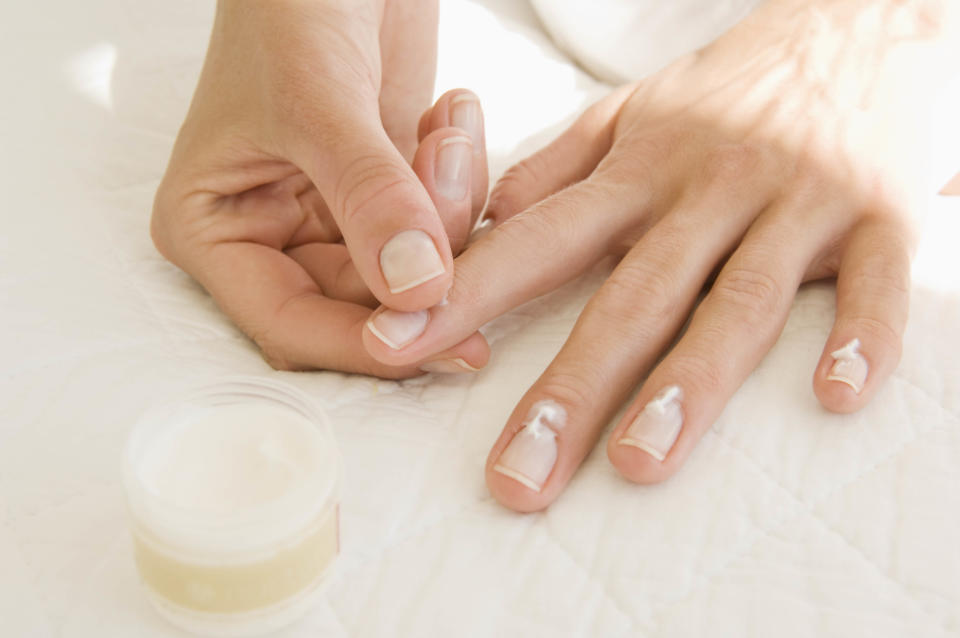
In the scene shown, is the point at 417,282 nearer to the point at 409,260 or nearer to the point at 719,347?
the point at 409,260

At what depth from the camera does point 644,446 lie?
21.8 inches

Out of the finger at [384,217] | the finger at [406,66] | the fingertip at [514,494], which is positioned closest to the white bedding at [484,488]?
the fingertip at [514,494]

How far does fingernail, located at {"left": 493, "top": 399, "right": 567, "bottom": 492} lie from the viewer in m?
0.55

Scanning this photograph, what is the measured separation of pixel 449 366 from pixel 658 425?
0.58 ft

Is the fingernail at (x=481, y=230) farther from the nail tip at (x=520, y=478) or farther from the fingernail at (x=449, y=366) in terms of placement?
the nail tip at (x=520, y=478)

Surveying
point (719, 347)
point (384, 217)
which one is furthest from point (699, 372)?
point (384, 217)

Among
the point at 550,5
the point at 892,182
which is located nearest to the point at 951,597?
the point at 892,182

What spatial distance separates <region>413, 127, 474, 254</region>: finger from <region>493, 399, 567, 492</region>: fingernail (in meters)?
0.20

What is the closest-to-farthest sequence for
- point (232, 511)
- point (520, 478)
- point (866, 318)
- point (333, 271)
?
point (232, 511) < point (520, 478) < point (866, 318) < point (333, 271)

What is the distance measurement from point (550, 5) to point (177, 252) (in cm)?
64

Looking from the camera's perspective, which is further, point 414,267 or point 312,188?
point 312,188

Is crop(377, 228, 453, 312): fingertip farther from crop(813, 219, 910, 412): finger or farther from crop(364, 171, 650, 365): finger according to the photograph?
crop(813, 219, 910, 412): finger

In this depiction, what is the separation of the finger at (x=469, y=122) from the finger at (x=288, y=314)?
18 cm

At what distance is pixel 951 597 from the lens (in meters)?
0.47
